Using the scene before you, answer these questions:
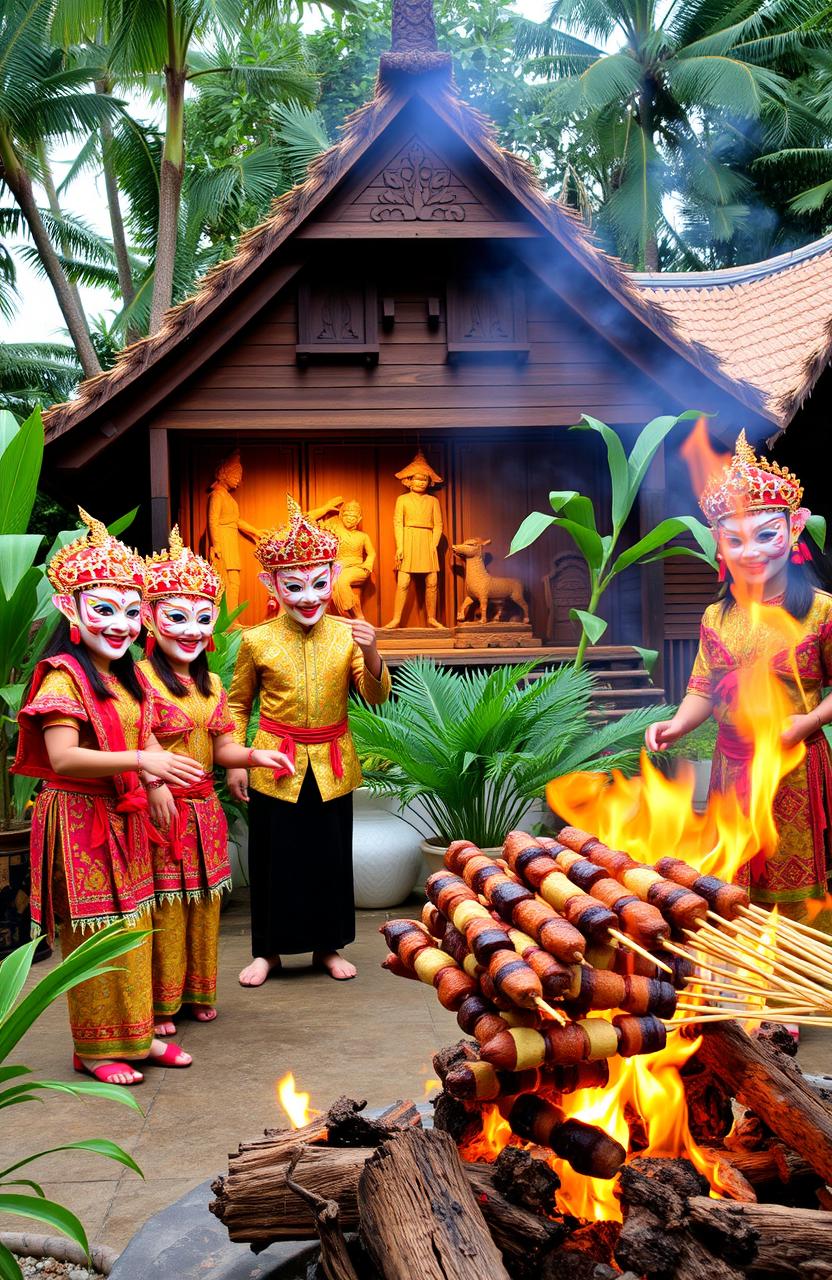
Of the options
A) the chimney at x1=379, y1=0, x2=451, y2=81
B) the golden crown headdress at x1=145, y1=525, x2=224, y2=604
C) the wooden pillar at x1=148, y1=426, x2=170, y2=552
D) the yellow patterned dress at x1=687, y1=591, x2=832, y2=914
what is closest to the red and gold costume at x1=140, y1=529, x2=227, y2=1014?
the golden crown headdress at x1=145, y1=525, x2=224, y2=604

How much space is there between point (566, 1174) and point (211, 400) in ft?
22.2

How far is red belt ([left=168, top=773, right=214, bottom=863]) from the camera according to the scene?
4199 mm

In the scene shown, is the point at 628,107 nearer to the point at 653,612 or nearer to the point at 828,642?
the point at 653,612

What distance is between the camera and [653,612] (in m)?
8.32

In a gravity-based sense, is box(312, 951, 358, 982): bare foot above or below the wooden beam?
below

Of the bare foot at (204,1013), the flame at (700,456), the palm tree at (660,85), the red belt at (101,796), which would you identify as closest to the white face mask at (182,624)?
the red belt at (101,796)

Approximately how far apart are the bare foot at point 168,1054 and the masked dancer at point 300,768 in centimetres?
93

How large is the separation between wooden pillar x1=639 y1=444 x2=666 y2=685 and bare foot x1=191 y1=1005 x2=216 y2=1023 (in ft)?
15.4

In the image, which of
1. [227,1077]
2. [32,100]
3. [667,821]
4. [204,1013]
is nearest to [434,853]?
[204,1013]

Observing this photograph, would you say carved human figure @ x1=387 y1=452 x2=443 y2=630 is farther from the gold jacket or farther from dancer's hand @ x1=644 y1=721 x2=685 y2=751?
dancer's hand @ x1=644 y1=721 x2=685 y2=751

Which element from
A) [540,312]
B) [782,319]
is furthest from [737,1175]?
[782,319]

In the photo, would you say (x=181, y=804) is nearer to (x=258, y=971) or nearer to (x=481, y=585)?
(x=258, y=971)

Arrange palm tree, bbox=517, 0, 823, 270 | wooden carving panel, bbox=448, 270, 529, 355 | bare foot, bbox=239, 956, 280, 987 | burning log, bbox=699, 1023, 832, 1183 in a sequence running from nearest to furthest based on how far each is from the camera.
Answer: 1. burning log, bbox=699, 1023, 832, 1183
2. bare foot, bbox=239, 956, 280, 987
3. wooden carving panel, bbox=448, 270, 529, 355
4. palm tree, bbox=517, 0, 823, 270

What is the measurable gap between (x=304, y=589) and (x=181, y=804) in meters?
1.03
